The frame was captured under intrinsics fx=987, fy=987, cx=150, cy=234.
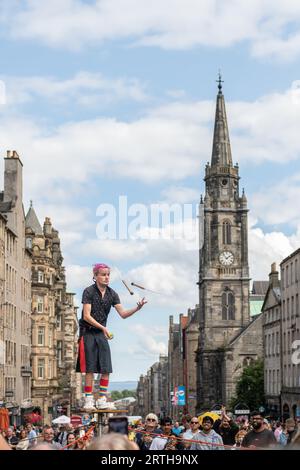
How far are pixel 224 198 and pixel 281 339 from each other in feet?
188

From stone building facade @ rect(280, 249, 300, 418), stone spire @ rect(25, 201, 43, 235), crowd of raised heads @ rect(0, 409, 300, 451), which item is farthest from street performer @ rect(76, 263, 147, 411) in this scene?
stone spire @ rect(25, 201, 43, 235)

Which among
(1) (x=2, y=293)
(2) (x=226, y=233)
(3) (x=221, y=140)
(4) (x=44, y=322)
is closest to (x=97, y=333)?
(1) (x=2, y=293)

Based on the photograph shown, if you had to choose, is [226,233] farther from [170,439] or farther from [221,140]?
[170,439]

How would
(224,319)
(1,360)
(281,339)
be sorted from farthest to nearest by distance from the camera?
(224,319) → (281,339) → (1,360)

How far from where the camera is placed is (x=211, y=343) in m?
136

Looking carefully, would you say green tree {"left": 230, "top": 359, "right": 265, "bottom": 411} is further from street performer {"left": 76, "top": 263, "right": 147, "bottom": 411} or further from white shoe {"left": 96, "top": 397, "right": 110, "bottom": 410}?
street performer {"left": 76, "top": 263, "right": 147, "bottom": 411}

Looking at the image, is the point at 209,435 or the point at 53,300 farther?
the point at 53,300

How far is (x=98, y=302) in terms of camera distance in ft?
62.0

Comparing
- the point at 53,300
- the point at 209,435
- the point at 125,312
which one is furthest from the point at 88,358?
the point at 53,300

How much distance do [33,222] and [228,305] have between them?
4668 cm

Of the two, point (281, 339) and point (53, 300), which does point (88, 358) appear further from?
point (53, 300)

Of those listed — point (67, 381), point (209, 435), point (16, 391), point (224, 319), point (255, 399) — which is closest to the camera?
point (209, 435)

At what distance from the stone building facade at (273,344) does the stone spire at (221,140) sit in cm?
4764
